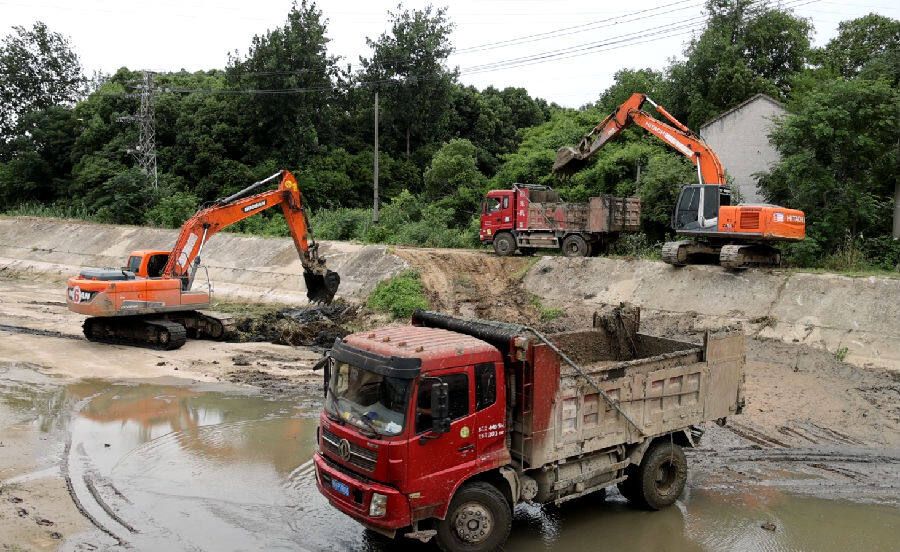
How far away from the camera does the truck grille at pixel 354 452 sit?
23.0ft

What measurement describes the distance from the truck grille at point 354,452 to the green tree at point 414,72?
38.4 metres

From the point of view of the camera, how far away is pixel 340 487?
7.28m

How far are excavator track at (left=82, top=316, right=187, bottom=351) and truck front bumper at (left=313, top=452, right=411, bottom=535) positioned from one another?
1219cm

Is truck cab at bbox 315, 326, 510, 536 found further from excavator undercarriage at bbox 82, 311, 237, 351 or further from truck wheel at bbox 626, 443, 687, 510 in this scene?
excavator undercarriage at bbox 82, 311, 237, 351

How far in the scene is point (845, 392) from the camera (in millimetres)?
13812

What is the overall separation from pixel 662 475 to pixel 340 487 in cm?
439

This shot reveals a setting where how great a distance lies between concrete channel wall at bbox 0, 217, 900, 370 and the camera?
16.3 metres

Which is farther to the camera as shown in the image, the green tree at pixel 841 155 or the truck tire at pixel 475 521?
the green tree at pixel 841 155

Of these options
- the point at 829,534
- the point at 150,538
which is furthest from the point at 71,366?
the point at 829,534

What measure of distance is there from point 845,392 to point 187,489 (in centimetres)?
1232

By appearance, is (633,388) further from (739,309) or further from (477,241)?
(477,241)

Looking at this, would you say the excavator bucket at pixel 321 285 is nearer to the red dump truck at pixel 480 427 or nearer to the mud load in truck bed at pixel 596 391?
the mud load in truck bed at pixel 596 391

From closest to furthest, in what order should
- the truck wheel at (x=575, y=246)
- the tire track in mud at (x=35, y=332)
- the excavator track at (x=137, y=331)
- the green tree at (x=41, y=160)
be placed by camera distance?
the excavator track at (x=137, y=331) → the tire track in mud at (x=35, y=332) → the truck wheel at (x=575, y=246) → the green tree at (x=41, y=160)

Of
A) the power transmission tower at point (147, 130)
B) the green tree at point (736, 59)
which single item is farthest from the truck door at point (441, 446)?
the power transmission tower at point (147, 130)
